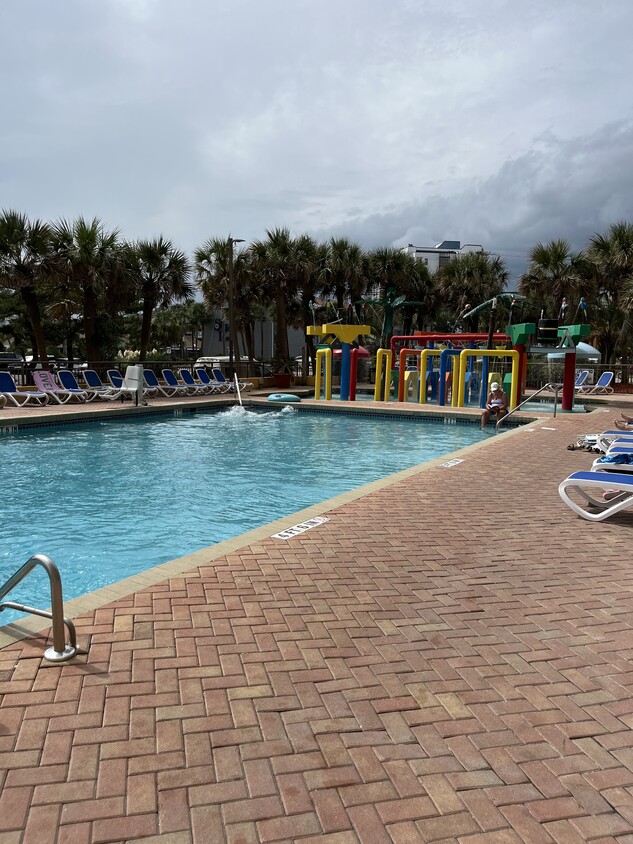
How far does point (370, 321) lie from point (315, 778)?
4693 centimetres

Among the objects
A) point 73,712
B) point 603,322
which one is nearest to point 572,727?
point 73,712

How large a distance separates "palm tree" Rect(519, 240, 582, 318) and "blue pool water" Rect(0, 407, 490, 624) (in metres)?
15.2

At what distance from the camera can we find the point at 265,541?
514 cm

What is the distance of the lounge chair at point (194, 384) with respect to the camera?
72.4 ft

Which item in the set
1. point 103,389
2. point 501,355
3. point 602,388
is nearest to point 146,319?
point 103,389

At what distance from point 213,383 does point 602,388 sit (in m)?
15.6

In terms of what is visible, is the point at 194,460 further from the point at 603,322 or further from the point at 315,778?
the point at 603,322

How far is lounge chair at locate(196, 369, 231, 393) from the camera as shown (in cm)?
2277

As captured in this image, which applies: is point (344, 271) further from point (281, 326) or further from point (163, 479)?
point (163, 479)

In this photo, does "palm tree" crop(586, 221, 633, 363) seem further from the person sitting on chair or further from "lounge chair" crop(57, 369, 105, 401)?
"lounge chair" crop(57, 369, 105, 401)

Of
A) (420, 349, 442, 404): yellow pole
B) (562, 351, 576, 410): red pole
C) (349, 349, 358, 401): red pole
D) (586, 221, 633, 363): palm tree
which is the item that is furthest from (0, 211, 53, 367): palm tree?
(586, 221, 633, 363): palm tree

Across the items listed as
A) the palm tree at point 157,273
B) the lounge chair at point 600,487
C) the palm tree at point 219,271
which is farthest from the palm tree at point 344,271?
the lounge chair at point 600,487

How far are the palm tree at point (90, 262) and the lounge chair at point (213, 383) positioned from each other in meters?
3.67

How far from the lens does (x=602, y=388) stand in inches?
984
